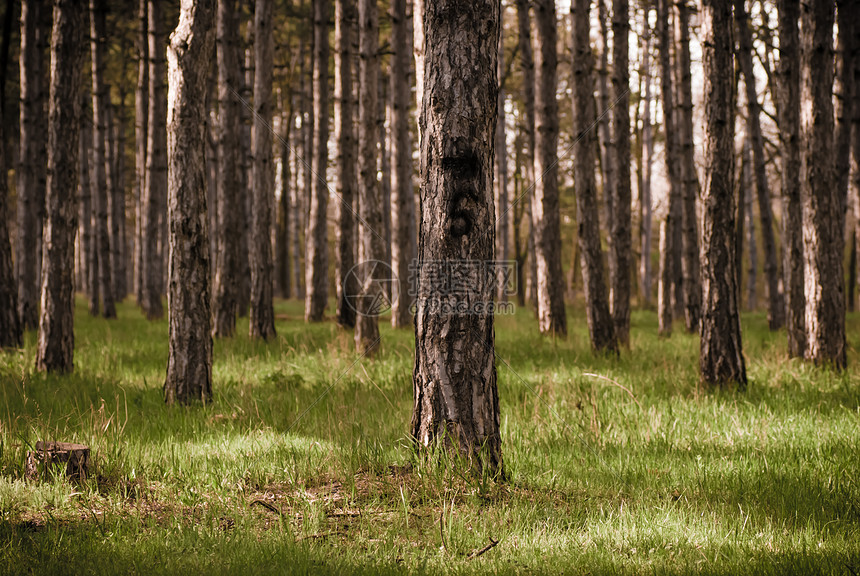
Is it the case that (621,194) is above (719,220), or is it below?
above

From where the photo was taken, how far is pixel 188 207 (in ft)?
18.6

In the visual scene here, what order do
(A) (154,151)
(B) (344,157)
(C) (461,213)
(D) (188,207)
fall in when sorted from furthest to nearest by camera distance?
(A) (154,151) < (B) (344,157) < (D) (188,207) < (C) (461,213)

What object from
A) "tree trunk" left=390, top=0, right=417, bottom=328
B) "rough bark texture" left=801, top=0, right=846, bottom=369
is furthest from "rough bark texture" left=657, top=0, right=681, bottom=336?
"tree trunk" left=390, top=0, right=417, bottom=328

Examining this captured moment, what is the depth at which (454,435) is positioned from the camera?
3695 mm

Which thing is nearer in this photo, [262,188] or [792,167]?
[792,167]

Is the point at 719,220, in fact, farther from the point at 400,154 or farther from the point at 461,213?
the point at 400,154

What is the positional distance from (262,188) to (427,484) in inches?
326

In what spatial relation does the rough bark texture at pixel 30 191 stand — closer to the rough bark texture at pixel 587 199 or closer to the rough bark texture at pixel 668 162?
the rough bark texture at pixel 587 199

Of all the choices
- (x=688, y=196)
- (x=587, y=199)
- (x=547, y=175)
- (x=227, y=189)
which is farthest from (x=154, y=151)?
(x=688, y=196)

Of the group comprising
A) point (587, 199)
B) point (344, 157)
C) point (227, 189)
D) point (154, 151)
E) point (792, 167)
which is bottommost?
point (587, 199)

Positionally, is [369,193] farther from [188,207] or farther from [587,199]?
[188,207]

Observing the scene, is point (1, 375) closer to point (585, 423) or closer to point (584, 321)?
point (585, 423)

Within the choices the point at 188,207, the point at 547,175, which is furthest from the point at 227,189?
the point at 547,175

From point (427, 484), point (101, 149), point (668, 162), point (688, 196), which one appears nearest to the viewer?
point (427, 484)
